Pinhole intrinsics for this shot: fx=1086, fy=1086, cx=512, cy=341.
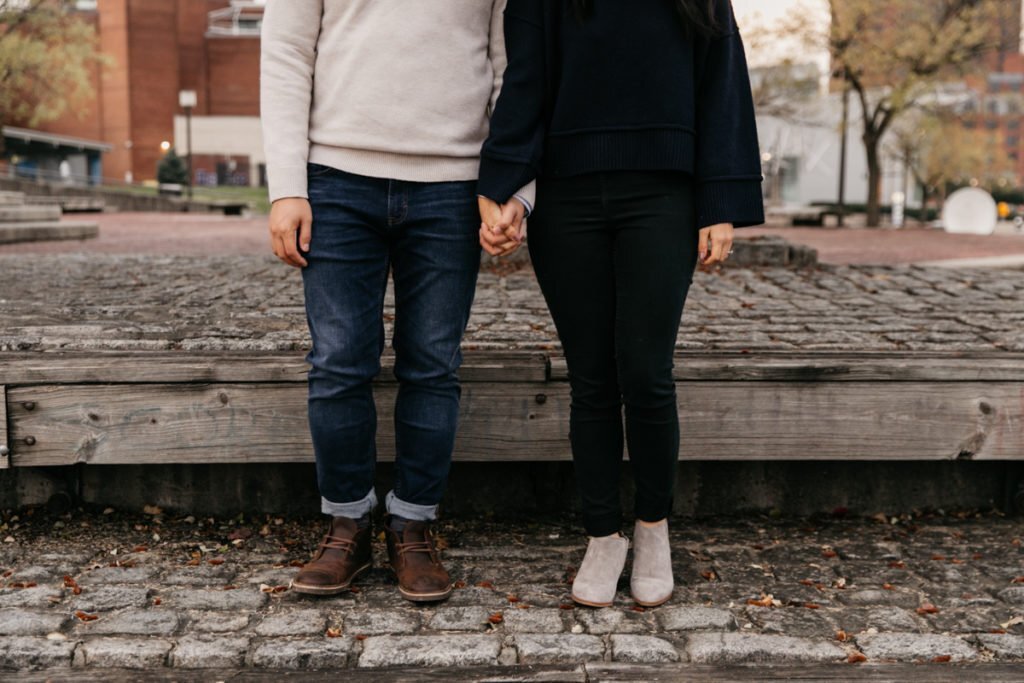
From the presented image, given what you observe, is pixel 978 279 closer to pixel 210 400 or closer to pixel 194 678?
pixel 210 400

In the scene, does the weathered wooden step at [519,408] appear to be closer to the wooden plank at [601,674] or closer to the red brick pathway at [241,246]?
the wooden plank at [601,674]

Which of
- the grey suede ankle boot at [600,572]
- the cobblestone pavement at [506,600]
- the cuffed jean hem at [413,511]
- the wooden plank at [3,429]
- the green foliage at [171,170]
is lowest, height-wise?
the cobblestone pavement at [506,600]

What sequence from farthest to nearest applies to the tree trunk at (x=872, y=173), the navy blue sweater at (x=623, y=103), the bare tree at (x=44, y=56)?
1. the tree trunk at (x=872, y=173)
2. the bare tree at (x=44, y=56)
3. the navy blue sweater at (x=623, y=103)

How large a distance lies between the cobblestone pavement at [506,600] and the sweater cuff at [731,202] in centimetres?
117

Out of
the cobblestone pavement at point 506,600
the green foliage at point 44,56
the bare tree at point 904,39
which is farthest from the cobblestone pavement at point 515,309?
the green foliage at point 44,56

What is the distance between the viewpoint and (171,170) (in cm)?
3859

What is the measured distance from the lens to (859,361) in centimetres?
400

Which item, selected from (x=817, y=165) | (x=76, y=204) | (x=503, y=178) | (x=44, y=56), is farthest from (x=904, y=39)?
(x=817, y=165)

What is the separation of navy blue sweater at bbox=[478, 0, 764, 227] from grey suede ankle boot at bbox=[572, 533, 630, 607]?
104cm

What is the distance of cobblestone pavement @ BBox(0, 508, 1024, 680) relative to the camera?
295 cm

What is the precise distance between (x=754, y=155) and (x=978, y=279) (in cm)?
568

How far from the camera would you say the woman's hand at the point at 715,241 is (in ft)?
9.87

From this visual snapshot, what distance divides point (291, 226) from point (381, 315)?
0.38 meters

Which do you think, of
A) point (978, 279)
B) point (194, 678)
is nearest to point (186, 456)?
point (194, 678)
